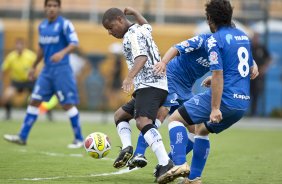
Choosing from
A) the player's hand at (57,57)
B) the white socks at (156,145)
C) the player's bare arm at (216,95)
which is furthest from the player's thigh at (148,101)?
the player's hand at (57,57)

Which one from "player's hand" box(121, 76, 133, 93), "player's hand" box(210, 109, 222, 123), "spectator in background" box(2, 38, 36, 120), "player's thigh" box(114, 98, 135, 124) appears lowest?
"spectator in background" box(2, 38, 36, 120)

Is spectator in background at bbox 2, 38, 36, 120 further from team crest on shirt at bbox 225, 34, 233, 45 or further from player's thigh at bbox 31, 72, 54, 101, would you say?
team crest on shirt at bbox 225, 34, 233, 45

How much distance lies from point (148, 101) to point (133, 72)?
44 centimetres

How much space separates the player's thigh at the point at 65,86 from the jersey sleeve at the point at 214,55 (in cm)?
564

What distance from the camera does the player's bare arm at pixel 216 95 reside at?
8492 mm

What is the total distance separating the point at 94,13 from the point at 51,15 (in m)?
13.1

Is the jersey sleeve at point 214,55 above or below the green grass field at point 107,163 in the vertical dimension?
above

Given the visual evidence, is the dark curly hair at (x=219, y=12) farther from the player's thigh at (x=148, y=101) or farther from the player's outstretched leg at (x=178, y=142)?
the player's outstretched leg at (x=178, y=142)

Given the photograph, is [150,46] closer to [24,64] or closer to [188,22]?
[24,64]

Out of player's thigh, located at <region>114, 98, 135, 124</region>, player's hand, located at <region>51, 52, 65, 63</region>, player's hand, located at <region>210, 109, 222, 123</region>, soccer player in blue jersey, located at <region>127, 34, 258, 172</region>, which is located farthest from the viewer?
player's hand, located at <region>51, 52, 65, 63</region>

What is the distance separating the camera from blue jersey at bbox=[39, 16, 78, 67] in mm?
13828

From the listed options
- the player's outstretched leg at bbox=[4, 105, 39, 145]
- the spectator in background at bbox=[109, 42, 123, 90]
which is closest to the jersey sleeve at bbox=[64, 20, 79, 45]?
the player's outstretched leg at bbox=[4, 105, 39, 145]

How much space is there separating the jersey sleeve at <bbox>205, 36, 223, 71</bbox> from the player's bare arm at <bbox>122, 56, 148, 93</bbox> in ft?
2.94

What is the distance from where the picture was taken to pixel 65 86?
547 inches
